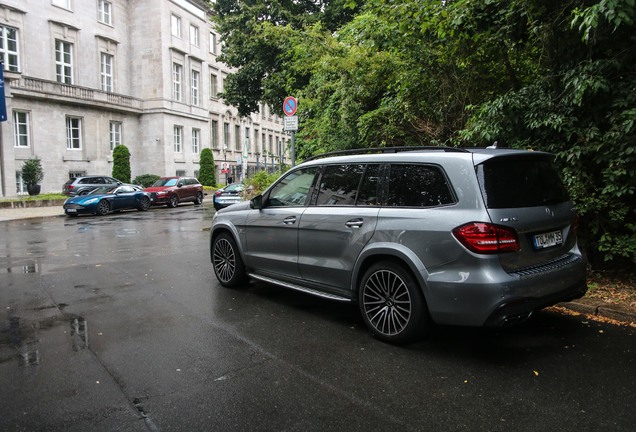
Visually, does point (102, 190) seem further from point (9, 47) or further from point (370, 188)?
point (370, 188)

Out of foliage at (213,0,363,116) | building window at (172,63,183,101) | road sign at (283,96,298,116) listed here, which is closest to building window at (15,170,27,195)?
foliage at (213,0,363,116)

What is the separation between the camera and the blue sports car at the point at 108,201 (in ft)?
69.0

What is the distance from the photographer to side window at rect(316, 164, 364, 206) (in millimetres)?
4949

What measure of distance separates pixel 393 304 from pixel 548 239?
1508 millimetres

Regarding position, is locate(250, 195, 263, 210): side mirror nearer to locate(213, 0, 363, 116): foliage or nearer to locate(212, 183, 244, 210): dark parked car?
locate(212, 183, 244, 210): dark parked car

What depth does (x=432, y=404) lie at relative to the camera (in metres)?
3.26

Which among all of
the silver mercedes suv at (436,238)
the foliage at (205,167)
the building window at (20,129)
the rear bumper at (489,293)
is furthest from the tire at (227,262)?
the foliage at (205,167)

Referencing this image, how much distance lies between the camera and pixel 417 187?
14.4 ft

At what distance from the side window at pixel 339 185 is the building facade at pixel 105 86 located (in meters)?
27.5

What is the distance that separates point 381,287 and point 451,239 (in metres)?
0.90

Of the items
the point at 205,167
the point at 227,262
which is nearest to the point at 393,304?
the point at 227,262

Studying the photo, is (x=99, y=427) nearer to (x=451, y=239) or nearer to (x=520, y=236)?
(x=451, y=239)

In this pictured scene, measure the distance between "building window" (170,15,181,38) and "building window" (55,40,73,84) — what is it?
34.0 ft

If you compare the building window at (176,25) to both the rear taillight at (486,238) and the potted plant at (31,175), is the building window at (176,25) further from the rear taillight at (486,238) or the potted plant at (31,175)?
the rear taillight at (486,238)
